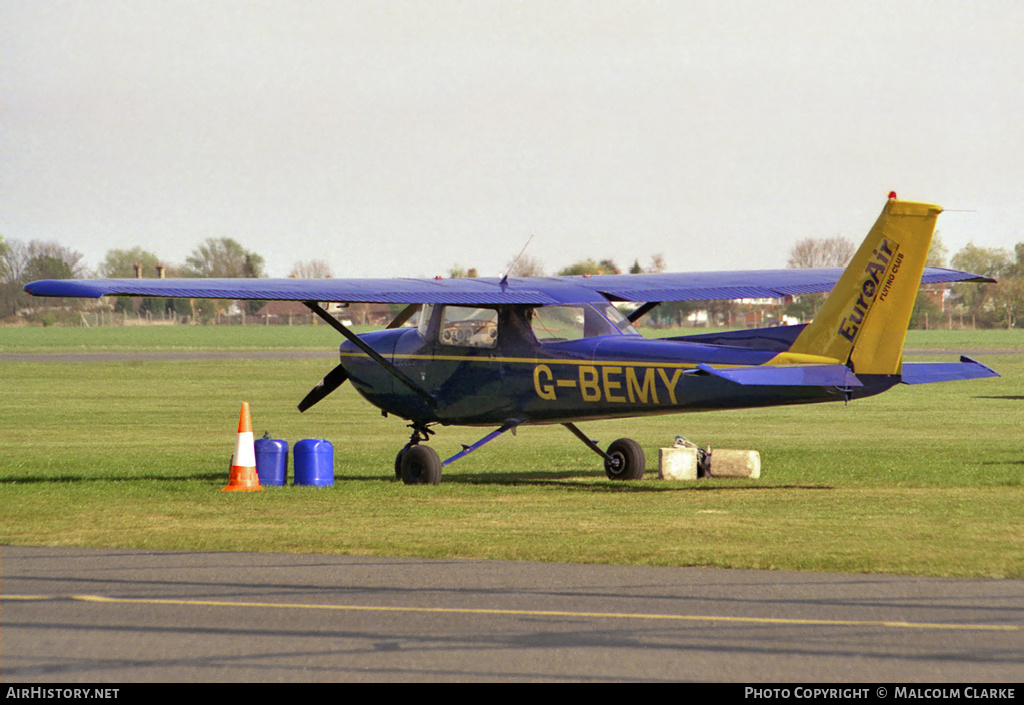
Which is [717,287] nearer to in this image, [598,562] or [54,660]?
[598,562]

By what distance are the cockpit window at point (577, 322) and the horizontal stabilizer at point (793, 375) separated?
6.80 feet

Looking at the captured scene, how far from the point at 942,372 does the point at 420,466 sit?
5823mm

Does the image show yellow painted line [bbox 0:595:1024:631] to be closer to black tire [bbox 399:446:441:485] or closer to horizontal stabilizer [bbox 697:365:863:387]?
horizontal stabilizer [bbox 697:365:863:387]

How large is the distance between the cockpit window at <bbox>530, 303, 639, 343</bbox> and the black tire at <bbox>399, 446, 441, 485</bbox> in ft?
6.06

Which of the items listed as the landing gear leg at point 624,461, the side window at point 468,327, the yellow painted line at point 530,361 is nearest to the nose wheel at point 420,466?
the yellow painted line at point 530,361

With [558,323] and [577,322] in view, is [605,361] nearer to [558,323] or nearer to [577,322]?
[577,322]

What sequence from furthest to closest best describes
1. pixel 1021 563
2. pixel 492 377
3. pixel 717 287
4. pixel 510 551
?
pixel 717 287 → pixel 492 377 → pixel 510 551 → pixel 1021 563

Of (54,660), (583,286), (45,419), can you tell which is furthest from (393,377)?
(45,419)

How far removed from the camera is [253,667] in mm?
6809

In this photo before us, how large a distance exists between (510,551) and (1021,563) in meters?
3.67

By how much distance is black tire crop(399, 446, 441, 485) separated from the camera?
16.0 metres

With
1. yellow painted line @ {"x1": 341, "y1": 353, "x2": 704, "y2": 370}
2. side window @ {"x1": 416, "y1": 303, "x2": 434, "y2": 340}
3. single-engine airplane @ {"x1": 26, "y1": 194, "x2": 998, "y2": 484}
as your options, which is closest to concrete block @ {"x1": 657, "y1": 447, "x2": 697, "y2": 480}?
single-engine airplane @ {"x1": 26, "y1": 194, "x2": 998, "y2": 484}

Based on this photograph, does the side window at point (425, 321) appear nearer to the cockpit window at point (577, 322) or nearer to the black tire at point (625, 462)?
the cockpit window at point (577, 322)

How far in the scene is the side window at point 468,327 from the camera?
53.4ft
